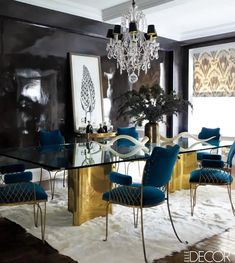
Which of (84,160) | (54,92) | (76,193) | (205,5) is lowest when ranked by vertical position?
(76,193)

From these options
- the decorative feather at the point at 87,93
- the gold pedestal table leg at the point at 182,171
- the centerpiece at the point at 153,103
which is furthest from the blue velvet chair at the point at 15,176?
the decorative feather at the point at 87,93

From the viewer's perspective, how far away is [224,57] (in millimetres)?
7137

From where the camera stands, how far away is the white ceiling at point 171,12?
5.24 metres

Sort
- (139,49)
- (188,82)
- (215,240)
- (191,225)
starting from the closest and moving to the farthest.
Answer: (215,240), (191,225), (139,49), (188,82)

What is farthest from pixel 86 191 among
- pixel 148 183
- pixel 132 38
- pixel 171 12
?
pixel 171 12

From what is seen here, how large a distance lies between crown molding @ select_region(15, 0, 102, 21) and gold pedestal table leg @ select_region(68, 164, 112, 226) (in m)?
3.05

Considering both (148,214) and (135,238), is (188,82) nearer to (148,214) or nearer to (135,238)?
(148,214)

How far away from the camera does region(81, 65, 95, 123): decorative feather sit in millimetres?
5871

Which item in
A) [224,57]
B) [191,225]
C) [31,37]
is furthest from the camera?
[224,57]

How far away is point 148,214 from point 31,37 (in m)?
3.35

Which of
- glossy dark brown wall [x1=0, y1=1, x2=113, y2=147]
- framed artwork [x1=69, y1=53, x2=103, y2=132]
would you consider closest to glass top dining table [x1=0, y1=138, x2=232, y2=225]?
glossy dark brown wall [x1=0, y1=1, x2=113, y2=147]

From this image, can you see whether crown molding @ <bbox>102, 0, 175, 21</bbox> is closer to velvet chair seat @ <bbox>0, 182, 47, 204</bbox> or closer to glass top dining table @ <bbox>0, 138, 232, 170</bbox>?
glass top dining table @ <bbox>0, 138, 232, 170</bbox>

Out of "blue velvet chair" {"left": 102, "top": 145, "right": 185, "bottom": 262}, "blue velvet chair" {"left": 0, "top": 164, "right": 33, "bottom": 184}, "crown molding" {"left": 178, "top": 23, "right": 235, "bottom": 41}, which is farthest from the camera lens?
"crown molding" {"left": 178, "top": 23, "right": 235, "bottom": 41}

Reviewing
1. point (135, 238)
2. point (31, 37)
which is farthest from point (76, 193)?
point (31, 37)
